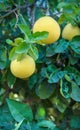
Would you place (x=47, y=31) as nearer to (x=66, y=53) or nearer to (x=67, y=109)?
(x=66, y=53)

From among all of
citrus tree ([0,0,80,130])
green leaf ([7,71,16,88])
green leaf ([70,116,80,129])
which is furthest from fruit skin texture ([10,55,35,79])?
green leaf ([70,116,80,129])

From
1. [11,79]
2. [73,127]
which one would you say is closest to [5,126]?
[11,79]

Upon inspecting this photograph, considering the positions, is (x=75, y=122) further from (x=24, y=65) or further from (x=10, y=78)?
(x=24, y=65)

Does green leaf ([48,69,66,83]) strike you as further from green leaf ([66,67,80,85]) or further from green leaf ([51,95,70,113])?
green leaf ([51,95,70,113])

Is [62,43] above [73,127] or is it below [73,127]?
above

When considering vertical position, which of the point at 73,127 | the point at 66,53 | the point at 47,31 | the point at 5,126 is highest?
the point at 47,31

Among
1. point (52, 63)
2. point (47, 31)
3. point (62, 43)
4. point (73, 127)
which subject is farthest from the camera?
point (73, 127)

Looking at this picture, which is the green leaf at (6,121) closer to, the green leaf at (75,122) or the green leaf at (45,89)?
the green leaf at (45,89)

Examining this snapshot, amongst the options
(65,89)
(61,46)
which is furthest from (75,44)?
(65,89)
